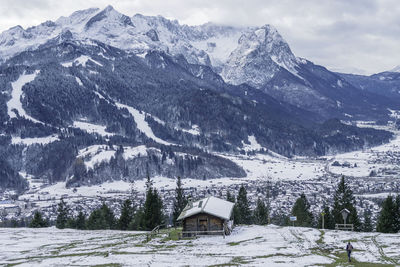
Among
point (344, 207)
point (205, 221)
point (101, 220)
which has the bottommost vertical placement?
point (101, 220)

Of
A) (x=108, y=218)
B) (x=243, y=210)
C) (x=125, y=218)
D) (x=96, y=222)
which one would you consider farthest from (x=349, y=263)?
(x=108, y=218)

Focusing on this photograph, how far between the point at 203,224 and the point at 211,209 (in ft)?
10.5

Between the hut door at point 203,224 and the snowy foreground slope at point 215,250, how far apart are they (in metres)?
4.01

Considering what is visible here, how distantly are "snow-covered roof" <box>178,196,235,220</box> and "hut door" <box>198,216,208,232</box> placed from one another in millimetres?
1712

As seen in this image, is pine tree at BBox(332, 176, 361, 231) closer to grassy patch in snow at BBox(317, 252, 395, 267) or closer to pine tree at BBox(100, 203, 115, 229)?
grassy patch in snow at BBox(317, 252, 395, 267)

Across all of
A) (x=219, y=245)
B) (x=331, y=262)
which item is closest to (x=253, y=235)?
(x=219, y=245)

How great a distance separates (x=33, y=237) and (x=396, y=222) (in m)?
77.9

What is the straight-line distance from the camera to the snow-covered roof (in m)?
81.9

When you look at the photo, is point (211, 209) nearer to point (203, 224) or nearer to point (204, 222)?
point (204, 222)

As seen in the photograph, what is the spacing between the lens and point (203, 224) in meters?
83.4

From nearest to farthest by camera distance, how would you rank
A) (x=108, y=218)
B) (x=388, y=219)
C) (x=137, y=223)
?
(x=388, y=219) → (x=137, y=223) → (x=108, y=218)

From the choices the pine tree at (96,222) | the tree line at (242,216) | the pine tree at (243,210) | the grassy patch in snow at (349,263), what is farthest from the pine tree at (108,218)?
the grassy patch in snow at (349,263)

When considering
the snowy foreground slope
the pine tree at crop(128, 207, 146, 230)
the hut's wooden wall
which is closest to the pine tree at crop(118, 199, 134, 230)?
the pine tree at crop(128, 207, 146, 230)

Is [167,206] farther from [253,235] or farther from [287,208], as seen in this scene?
[253,235]
